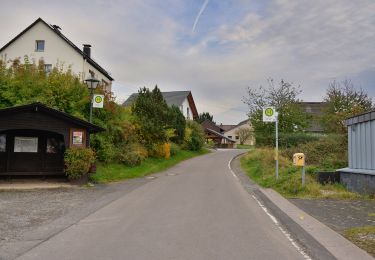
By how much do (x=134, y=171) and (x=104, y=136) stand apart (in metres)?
2.75

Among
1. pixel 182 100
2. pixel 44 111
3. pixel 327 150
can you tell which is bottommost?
pixel 327 150

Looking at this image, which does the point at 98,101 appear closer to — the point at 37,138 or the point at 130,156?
the point at 37,138

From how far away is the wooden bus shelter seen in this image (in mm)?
16906

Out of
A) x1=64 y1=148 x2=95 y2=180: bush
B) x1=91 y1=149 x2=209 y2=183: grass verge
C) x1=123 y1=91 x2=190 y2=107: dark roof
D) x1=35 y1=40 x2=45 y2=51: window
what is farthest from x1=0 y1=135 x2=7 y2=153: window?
x1=123 y1=91 x2=190 y2=107: dark roof

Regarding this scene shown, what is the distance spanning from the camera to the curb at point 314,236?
21.7 ft

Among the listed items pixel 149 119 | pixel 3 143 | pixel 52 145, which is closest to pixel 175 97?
pixel 149 119

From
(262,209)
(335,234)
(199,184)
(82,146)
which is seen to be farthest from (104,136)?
(335,234)

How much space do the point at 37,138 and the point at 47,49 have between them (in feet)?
83.9

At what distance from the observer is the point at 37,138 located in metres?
19.0

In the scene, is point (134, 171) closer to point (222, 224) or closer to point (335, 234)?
point (222, 224)

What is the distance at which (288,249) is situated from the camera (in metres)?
7.20

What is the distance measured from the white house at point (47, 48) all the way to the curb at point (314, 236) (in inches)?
1304

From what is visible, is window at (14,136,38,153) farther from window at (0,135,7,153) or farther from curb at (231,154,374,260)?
curb at (231,154,374,260)

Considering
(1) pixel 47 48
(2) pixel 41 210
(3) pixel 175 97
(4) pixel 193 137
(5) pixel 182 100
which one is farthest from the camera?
(3) pixel 175 97
